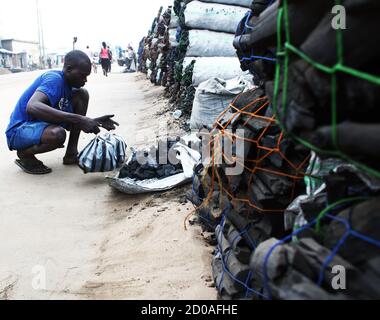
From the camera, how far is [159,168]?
3895 mm

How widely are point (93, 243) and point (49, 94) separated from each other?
195 centimetres

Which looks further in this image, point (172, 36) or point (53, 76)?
point (172, 36)

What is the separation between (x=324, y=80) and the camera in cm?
123

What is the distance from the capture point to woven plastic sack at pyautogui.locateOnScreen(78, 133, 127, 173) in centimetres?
414

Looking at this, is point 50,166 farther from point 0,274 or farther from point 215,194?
point 215,194

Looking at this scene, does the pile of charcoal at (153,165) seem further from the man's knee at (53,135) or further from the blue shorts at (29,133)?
the blue shorts at (29,133)

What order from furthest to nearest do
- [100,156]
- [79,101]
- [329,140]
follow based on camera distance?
1. [79,101]
2. [100,156]
3. [329,140]

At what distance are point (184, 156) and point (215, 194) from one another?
114 cm

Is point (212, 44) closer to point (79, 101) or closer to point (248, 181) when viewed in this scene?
point (79, 101)

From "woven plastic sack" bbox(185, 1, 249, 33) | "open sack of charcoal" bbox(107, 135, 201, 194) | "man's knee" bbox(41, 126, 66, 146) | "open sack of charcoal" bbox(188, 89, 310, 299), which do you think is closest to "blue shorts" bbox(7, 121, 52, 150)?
"man's knee" bbox(41, 126, 66, 146)

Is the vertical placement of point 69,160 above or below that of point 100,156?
Answer: below

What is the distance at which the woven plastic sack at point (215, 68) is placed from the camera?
5.38 m

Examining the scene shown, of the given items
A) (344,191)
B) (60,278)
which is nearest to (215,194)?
(60,278)

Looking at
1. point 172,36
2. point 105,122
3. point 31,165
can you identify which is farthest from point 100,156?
point 172,36
